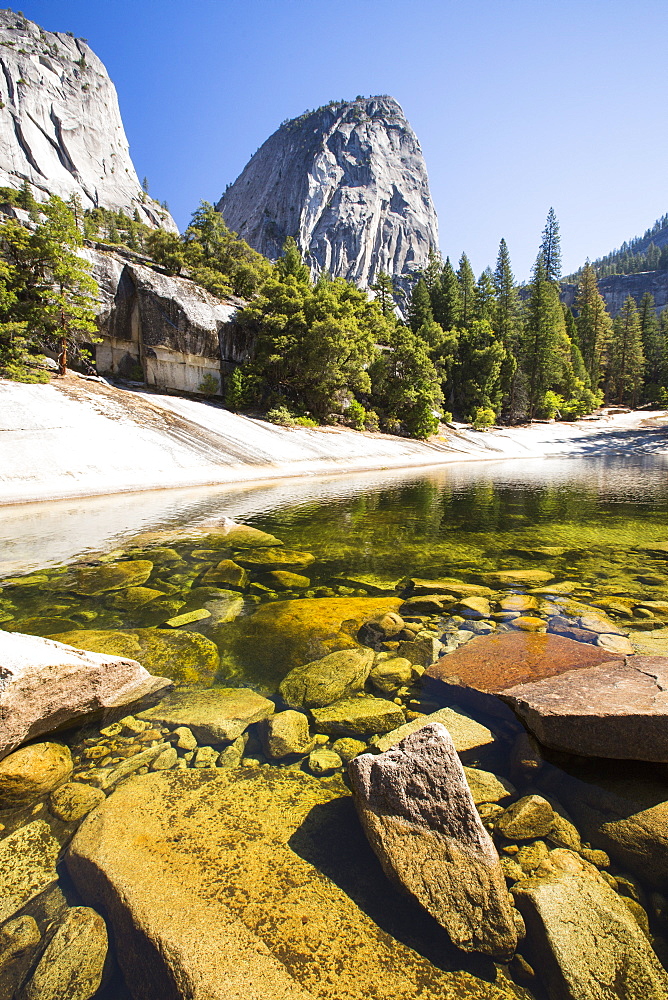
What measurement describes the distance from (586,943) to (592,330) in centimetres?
9354

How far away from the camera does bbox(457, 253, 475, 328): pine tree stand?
69.0 meters

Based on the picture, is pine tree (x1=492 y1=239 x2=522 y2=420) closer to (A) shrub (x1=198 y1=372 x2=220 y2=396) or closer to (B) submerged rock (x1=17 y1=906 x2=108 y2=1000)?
(A) shrub (x1=198 y1=372 x2=220 y2=396)

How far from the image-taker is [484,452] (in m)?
47.5

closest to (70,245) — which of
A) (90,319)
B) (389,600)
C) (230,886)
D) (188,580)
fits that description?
(90,319)

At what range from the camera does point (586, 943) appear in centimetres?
221

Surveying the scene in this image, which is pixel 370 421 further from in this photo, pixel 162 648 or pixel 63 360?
pixel 162 648

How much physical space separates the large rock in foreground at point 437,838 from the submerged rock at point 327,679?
1543 mm

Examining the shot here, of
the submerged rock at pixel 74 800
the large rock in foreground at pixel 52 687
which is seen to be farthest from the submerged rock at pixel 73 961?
the large rock in foreground at pixel 52 687

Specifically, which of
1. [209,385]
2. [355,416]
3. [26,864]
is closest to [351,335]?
[355,416]

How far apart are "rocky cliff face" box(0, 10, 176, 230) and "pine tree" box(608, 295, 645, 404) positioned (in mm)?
127982

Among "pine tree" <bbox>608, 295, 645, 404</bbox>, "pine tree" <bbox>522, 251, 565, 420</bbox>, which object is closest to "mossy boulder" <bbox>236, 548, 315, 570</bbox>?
"pine tree" <bbox>522, 251, 565, 420</bbox>

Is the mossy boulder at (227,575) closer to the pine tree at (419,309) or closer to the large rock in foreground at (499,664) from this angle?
the large rock in foreground at (499,664)

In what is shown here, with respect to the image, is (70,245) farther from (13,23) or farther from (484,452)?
(13,23)

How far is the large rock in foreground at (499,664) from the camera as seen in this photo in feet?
14.7
